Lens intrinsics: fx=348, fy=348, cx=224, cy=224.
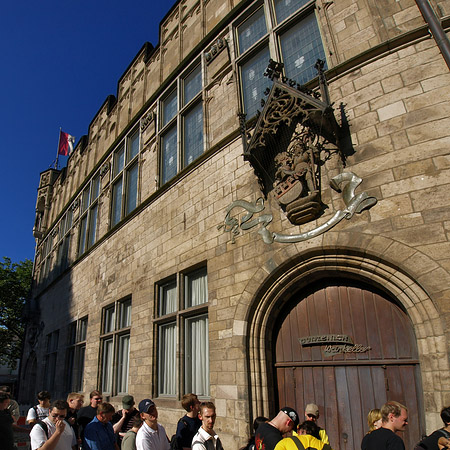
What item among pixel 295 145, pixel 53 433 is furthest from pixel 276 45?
pixel 53 433

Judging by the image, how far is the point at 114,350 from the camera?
909 cm

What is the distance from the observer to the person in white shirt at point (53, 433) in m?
3.20

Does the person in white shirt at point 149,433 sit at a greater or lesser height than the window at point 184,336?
lesser

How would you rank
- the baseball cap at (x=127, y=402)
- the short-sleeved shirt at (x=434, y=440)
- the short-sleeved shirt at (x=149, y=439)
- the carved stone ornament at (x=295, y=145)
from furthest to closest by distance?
the carved stone ornament at (x=295, y=145) < the baseball cap at (x=127, y=402) < the short-sleeved shirt at (x=149, y=439) < the short-sleeved shirt at (x=434, y=440)

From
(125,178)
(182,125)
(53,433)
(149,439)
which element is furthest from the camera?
(125,178)

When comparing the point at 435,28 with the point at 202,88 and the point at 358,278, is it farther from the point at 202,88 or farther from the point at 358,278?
the point at 202,88

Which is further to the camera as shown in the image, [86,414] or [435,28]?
[435,28]

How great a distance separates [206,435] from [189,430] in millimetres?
566

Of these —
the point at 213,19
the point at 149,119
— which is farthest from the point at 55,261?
the point at 213,19

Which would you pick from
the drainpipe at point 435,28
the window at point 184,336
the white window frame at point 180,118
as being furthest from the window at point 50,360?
the drainpipe at point 435,28

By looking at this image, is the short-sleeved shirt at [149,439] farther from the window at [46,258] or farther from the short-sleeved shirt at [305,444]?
the window at [46,258]

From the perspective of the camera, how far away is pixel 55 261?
17.6m

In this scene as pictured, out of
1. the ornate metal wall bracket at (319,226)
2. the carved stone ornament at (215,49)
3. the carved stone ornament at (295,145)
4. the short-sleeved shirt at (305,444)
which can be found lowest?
the short-sleeved shirt at (305,444)

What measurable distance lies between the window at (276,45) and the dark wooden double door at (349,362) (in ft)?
12.8
